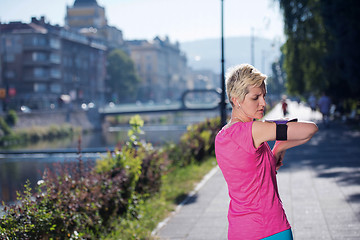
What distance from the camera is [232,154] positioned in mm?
2607

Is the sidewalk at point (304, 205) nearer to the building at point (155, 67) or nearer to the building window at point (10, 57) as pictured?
the building window at point (10, 57)

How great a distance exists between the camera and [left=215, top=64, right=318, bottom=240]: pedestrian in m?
2.55

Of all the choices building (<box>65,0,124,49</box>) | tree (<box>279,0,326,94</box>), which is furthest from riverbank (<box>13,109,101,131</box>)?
building (<box>65,0,124,49</box>)

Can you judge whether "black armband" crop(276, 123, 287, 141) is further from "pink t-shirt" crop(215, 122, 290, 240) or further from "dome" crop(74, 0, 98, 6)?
"dome" crop(74, 0, 98, 6)

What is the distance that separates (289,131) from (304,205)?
5.51m

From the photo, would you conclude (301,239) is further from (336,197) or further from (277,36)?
(277,36)

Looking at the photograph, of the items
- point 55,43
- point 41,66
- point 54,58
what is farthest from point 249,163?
point 55,43

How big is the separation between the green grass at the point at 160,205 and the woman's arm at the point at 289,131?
403 centimetres

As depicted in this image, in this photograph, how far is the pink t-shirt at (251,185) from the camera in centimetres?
258

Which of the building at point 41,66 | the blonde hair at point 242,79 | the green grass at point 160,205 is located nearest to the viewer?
the blonde hair at point 242,79

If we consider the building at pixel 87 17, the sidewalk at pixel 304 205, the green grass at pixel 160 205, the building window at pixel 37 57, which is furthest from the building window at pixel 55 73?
the sidewalk at pixel 304 205

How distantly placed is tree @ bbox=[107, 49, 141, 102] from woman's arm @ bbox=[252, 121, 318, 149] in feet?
299

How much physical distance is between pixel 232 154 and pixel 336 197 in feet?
19.2

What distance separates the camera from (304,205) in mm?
7637
